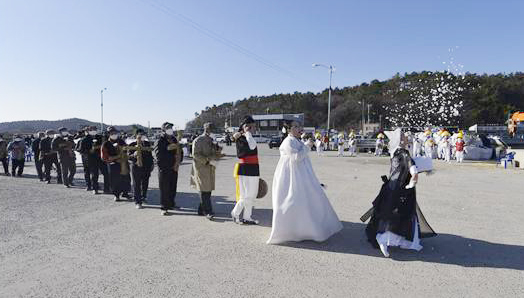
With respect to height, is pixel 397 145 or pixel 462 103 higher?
pixel 462 103

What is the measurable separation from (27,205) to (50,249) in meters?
4.21

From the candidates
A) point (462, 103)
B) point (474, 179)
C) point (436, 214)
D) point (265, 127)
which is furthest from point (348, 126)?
point (436, 214)

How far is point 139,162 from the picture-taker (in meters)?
8.45

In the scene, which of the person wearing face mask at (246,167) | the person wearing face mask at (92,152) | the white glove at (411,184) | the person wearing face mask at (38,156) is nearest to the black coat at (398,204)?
the white glove at (411,184)

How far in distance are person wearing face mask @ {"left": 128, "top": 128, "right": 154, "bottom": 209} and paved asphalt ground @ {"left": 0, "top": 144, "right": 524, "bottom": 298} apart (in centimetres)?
46

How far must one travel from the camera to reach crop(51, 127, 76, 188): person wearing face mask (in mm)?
11500

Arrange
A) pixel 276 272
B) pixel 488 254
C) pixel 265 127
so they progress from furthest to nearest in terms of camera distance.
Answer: pixel 265 127 < pixel 488 254 < pixel 276 272

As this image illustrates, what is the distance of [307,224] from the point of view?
5480 mm

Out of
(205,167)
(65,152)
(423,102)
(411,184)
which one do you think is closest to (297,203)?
(411,184)

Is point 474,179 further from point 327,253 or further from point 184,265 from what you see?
point 184,265

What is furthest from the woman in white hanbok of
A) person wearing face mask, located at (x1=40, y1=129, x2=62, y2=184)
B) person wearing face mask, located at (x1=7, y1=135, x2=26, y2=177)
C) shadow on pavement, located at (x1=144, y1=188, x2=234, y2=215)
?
person wearing face mask, located at (x1=7, y1=135, x2=26, y2=177)

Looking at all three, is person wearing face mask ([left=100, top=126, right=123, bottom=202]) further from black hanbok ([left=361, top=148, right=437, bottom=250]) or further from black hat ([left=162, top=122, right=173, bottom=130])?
black hanbok ([left=361, top=148, right=437, bottom=250])

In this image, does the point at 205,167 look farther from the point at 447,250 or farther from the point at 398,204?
the point at 447,250

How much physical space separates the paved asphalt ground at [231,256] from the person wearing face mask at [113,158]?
0.63 m
